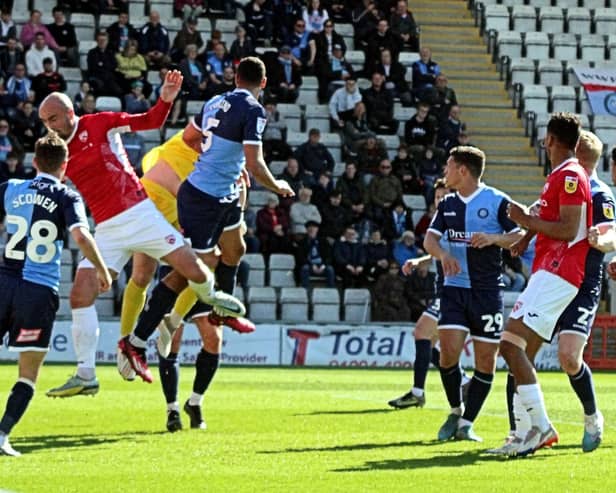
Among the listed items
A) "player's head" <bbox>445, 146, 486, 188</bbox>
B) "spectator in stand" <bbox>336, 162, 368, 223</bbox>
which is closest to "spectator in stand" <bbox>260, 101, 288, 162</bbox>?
"spectator in stand" <bbox>336, 162, 368, 223</bbox>

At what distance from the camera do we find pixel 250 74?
1106 cm

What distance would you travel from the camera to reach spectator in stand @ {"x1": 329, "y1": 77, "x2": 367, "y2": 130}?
27.6 meters

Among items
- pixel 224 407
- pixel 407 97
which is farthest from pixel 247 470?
pixel 407 97

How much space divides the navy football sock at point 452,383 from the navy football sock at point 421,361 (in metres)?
2.79

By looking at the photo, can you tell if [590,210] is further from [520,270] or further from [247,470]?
[520,270]

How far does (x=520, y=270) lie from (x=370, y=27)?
6.31 metres

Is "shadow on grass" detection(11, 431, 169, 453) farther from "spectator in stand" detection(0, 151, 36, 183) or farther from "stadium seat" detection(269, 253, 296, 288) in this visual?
"stadium seat" detection(269, 253, 296, 288)

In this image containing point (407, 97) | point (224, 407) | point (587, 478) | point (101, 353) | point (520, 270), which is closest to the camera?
point (587, 478)

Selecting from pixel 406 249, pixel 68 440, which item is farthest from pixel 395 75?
pixel 68 440

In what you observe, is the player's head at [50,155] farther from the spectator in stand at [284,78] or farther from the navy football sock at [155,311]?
the spectator in stand at [284,78]

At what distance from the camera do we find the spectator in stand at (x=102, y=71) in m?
26.1

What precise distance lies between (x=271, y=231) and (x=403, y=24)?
6881 mm

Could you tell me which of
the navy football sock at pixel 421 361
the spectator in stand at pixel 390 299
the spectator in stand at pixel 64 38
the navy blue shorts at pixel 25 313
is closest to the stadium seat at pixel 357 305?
the spectator in stand at pixel 390 299

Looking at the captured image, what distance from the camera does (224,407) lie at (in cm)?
1418
